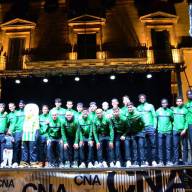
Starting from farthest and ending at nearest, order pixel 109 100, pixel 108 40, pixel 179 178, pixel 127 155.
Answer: pixel 108 40
pixel 109 100
pixel 127 155
pixel 179 178

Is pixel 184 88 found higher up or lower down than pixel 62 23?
lower down

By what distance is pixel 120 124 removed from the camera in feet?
35.5

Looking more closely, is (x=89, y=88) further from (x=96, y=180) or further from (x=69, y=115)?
(x=96, y=180)

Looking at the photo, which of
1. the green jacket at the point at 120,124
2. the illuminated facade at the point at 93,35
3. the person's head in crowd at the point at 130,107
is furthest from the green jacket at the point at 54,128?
the illuminated facade at the point at 93,35

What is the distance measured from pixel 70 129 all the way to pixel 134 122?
6.79ft

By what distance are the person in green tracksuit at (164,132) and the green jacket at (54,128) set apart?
10.4ft

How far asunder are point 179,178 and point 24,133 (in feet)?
16.7

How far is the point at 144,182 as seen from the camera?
32.2 ft

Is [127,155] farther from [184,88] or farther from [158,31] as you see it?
[158,31]

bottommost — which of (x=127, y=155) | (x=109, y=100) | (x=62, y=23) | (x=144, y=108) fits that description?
(x=127, y=155)

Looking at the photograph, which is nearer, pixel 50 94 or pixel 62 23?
pixel 50 94

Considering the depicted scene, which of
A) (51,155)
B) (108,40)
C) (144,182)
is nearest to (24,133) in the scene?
(51,155)

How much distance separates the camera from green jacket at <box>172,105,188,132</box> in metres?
10.9

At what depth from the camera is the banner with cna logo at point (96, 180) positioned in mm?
9781
